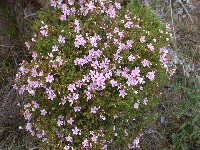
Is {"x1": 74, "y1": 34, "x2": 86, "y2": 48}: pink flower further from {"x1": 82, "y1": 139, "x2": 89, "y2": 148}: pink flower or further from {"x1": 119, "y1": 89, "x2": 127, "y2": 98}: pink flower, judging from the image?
{"x1": 82, "y1": 139, "x2": 89, "y2": 148}: pink flower

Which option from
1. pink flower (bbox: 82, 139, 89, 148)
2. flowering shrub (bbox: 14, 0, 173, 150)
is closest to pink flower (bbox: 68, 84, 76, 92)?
flowering shrub (bbox: 14, 0, 173, 150)

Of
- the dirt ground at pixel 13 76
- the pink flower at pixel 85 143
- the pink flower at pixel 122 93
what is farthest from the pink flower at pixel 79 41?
the dirt ground at pixel 13 76

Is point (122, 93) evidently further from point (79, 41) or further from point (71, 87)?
point (79, 41)

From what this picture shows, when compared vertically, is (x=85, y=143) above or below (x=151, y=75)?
below

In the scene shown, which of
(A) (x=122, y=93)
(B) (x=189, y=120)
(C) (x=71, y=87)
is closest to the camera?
(C) (x=71, y=87)

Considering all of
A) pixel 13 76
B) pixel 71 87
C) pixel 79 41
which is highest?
pixel 13 76

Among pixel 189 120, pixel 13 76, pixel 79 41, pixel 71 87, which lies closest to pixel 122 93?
pixel 71 87


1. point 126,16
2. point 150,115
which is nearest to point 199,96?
point 150,115

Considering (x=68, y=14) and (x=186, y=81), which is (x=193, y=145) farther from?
(x=68, y=14)

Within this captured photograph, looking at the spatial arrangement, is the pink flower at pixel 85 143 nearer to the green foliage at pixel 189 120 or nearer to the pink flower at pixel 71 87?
the pink flower at pixel 71 87
